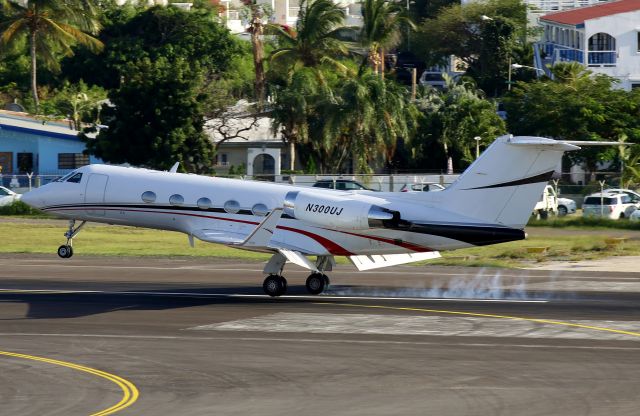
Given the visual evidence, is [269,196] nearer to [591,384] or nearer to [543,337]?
[543,337]

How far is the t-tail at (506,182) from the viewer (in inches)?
1097

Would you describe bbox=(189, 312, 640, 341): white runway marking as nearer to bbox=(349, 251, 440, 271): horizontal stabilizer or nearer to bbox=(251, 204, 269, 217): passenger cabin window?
bbox=(349, 251, 440, 271): horizontal stabilizer

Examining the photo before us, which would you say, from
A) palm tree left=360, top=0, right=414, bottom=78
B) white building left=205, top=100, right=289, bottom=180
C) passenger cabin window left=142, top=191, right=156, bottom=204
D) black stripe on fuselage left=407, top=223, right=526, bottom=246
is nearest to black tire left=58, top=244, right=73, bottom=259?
passenger cabin window left=142, top=191, right=156, bottom=204

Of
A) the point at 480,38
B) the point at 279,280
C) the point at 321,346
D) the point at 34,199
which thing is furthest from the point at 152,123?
the point at 480,38

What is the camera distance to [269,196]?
30812mm

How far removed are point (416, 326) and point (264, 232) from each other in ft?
18.5

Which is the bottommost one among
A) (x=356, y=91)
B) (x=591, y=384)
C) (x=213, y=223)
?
(x=591, y=384)

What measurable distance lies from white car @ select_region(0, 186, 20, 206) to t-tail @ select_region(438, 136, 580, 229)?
38042 millimetres

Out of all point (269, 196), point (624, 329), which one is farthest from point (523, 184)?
point (269, 196)

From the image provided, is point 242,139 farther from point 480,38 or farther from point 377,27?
point 480,38

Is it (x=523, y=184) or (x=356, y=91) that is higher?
(x=356, y=91)

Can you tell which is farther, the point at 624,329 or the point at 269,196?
the point at 269,196

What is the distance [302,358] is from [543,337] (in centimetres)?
560

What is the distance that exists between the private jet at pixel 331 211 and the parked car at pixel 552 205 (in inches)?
1074
